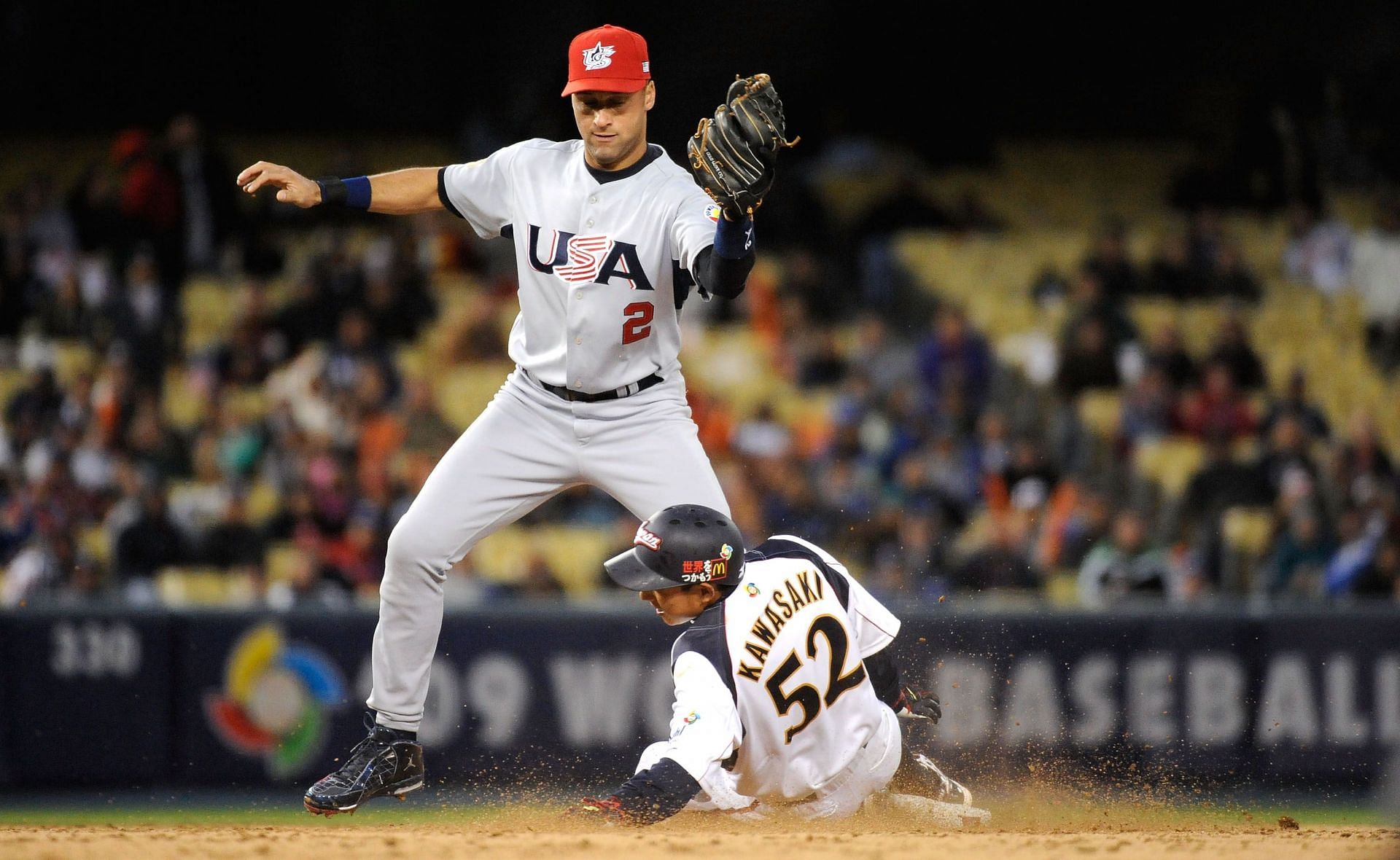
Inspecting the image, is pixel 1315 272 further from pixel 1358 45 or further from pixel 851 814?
pixel 851 814

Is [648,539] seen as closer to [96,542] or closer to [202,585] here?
[202,585]

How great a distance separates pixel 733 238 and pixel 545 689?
5.24 metres

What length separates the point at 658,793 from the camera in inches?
184

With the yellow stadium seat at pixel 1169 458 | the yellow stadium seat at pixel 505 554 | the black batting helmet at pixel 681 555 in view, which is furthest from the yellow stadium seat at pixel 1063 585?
the black batting helmet at pixel 681 555

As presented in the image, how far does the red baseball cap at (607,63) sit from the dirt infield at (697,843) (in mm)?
2257

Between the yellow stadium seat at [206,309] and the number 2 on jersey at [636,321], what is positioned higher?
the yellow stadium seat at [206,309]

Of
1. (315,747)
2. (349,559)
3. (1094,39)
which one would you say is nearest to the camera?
(315,747)

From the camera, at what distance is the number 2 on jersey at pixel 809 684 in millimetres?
4926

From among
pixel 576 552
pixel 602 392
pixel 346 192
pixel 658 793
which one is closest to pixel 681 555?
pixel 658 793

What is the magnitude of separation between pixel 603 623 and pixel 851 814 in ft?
14.0

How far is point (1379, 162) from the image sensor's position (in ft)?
46.5

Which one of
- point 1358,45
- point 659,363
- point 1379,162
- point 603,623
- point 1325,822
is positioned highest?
point 1358,45

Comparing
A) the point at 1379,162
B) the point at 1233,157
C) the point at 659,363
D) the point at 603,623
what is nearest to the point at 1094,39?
the point at 1233,157

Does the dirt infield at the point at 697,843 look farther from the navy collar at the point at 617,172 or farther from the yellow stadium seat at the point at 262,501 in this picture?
the yellow stadium seat at the point at 262,501
